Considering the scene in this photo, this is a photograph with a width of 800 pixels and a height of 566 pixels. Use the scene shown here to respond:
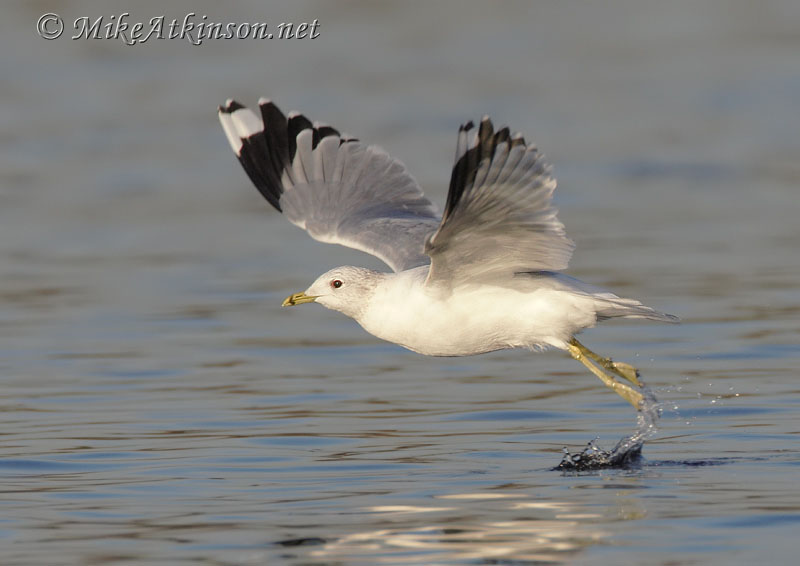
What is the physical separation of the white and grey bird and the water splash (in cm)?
30

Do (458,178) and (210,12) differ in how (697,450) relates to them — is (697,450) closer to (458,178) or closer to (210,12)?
(458,178)

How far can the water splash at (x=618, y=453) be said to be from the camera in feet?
32.6

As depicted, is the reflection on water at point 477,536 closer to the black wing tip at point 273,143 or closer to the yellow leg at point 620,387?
the yellow leg at point 620,387

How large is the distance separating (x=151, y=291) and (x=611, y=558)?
940 cm

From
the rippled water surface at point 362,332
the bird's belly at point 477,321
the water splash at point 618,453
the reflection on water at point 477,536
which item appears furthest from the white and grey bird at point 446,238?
the reflection on water at point 477,536

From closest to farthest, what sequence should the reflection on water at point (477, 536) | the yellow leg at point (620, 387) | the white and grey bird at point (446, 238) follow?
the reflection on water at point (477, 536) → the white and grey bird at point (446, 238) → the yellow leg at point (620, 387)

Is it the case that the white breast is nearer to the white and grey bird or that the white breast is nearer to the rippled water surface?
the white and grey bird

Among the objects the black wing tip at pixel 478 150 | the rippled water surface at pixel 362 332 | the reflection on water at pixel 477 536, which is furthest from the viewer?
the rippled water surface at pixel 362 332

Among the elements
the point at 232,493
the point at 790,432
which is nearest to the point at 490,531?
the point at 232,493

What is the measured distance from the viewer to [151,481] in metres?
9.73

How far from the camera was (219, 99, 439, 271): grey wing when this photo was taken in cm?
1167

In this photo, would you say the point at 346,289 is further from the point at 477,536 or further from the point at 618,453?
the point at 477,536

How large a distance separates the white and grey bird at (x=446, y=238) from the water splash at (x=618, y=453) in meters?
0.30

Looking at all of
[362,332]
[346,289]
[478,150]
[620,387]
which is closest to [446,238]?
[478,150]
